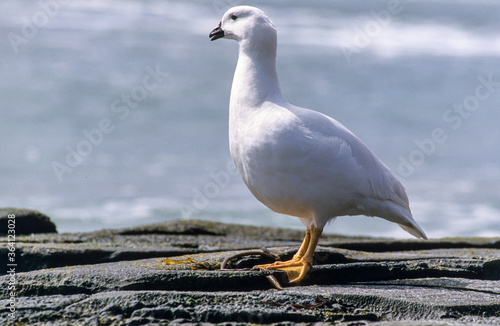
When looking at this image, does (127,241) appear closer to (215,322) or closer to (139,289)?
(139,289)

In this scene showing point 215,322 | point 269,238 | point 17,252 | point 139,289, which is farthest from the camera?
point 269,238

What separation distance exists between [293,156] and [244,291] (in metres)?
1.01

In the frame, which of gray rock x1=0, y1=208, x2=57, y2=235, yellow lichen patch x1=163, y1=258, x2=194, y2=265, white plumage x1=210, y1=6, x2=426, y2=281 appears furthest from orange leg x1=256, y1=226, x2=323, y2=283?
gray rock x1=0, y1=208, x2=57, y2=235

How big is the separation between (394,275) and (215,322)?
72.6 inches

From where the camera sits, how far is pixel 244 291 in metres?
3.86

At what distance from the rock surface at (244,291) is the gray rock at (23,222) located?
1281 millimetres

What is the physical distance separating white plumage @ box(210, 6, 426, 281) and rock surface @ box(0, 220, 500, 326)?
0.38m

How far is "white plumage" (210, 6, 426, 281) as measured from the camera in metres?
4.23

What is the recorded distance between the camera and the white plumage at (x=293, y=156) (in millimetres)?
4234

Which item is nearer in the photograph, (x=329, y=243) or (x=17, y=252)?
(x=17, y=252)

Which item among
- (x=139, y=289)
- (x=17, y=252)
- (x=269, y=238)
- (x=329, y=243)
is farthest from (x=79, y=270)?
(x=269, y=238)

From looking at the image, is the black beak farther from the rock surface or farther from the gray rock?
the gray rock

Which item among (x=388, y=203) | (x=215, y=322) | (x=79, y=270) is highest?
(x=388, y=203)

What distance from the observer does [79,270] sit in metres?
3.85
